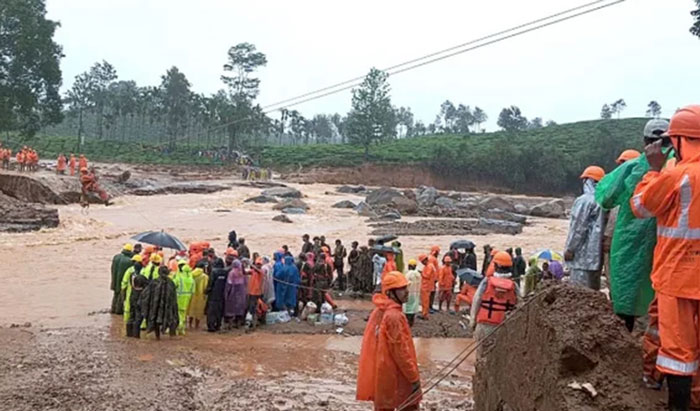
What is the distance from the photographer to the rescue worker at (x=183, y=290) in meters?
11.6

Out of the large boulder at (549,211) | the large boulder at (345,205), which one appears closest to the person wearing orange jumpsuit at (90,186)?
the large boulder at (345,205)

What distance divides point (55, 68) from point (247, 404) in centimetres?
4197

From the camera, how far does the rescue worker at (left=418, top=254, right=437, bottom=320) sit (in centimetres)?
1370

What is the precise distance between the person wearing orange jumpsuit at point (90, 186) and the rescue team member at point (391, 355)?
30893 millimetres

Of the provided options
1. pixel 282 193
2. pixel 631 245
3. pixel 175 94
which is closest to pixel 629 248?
pixel 631 245

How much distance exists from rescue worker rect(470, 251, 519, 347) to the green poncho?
2.41 meters

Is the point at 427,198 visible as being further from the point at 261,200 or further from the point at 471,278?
the point at 471,278

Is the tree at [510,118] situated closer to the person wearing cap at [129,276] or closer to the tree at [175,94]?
the tree at [175,94]

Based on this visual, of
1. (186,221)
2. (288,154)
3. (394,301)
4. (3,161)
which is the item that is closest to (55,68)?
(3,161)

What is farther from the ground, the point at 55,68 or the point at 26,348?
the point at 55,68

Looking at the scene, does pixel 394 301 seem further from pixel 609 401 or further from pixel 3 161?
pixel 3 161

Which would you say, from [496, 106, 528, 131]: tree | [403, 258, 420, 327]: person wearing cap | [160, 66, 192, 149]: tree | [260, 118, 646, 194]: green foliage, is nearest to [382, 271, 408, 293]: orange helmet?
[403, 258, 420, 327]: person wearing cap

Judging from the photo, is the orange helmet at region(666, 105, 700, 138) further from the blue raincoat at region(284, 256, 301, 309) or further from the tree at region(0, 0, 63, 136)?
the tree at region(0, 0, 63, 136)

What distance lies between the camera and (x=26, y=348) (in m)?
10.1
